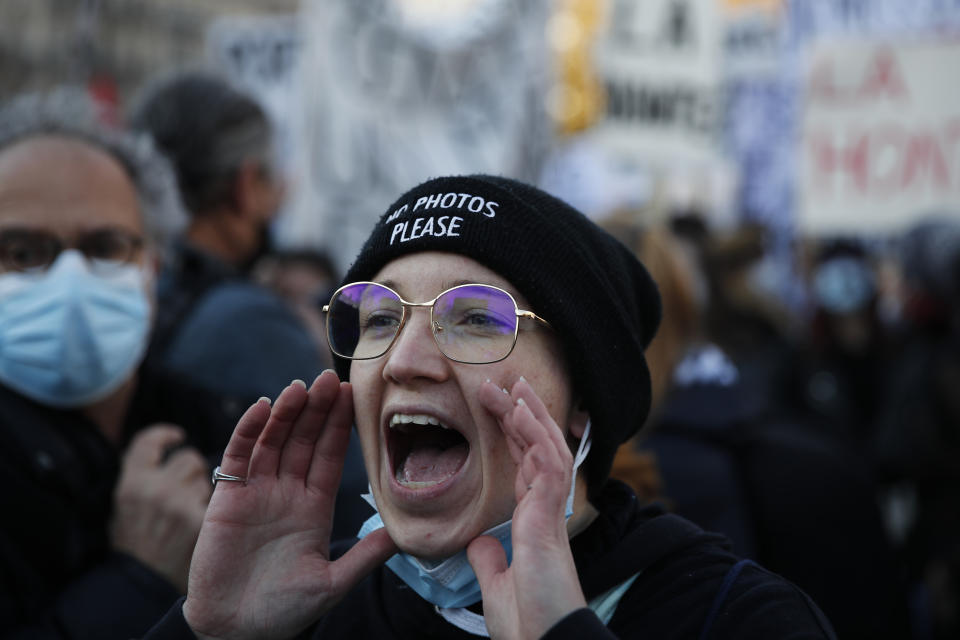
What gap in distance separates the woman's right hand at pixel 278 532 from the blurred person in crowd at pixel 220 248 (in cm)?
103

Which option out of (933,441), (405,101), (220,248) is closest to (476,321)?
(220,248)

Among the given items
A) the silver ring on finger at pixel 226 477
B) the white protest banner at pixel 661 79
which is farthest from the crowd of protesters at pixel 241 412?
the white protest banner at pixel 661 79

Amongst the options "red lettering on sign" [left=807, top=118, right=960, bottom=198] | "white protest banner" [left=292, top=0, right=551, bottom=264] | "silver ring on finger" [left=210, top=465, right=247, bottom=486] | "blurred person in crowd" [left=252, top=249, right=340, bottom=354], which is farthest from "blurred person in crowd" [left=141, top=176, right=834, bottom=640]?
"red lettering on sign" [left=807, top=118, right=960, bottom=198]

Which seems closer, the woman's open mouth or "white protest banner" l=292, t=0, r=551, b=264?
the woman's open mouth

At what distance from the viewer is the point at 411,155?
549 centimetres

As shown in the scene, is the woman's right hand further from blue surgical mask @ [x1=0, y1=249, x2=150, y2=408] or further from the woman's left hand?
blue surgical mask @ [x1=0, y1=249, x2=150, y2=408]

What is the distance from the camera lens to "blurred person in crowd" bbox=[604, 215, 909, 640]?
3406 millimetres

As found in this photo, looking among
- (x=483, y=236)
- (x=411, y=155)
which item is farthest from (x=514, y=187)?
(x=411, y=155)

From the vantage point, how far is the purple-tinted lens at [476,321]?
73.2 inches

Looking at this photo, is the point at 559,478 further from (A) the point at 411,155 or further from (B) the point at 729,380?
(A) the point at 411,155

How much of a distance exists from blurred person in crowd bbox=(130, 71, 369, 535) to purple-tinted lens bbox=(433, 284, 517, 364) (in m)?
0.82

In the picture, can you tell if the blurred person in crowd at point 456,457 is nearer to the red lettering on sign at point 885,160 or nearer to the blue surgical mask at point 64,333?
the blue surgical mask at point 64,333

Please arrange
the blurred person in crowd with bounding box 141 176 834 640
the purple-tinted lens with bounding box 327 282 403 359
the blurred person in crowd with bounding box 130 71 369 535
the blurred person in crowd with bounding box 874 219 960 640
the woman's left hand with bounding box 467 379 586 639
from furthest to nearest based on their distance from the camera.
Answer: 1. the blurred person in crowd with bounding box 874 219 960 640
2. the blurred person in crowd with bounding box 130 71 369 535
3. the purple-tinted lens with bounding box 327 282 403 359
4. the blurred person in crowd with bounding box 141 176 834 640
5. the woman's left hand with bounding box 467 379 586 639

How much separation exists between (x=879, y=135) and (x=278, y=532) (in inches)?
242
